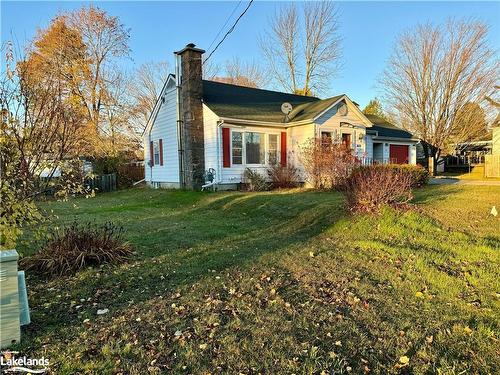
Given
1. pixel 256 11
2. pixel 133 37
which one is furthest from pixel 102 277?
pixel 133 37

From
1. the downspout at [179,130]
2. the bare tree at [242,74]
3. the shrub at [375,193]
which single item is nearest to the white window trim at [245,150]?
the downspout at [179,130]

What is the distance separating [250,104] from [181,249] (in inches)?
521

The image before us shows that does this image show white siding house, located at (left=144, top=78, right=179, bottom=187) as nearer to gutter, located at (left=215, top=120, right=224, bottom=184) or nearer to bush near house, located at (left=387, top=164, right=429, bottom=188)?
gutter, located at (left=215, top=120, right=224, bottom=184)

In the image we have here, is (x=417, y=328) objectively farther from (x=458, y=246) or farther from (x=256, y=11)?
(x=256, y=11)

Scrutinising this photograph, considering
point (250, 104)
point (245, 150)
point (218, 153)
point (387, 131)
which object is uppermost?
point (250, 104)

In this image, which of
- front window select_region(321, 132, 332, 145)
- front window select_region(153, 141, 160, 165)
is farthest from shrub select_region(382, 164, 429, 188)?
front window select_region(153, 141, 160, 165)

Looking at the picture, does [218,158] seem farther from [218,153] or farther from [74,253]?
[74,253]

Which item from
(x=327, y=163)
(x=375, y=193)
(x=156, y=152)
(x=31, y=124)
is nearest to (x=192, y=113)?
(x=156, y=152)

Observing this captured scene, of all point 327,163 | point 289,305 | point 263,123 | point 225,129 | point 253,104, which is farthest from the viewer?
point 253,104

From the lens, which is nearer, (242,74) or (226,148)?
(226,148)

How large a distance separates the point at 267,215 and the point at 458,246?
4646mm

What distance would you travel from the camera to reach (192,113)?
15148 mm

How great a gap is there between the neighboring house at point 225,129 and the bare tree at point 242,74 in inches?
727

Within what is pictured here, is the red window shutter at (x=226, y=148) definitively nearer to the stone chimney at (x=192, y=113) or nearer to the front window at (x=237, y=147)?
the front window at (x=237, y=147)
